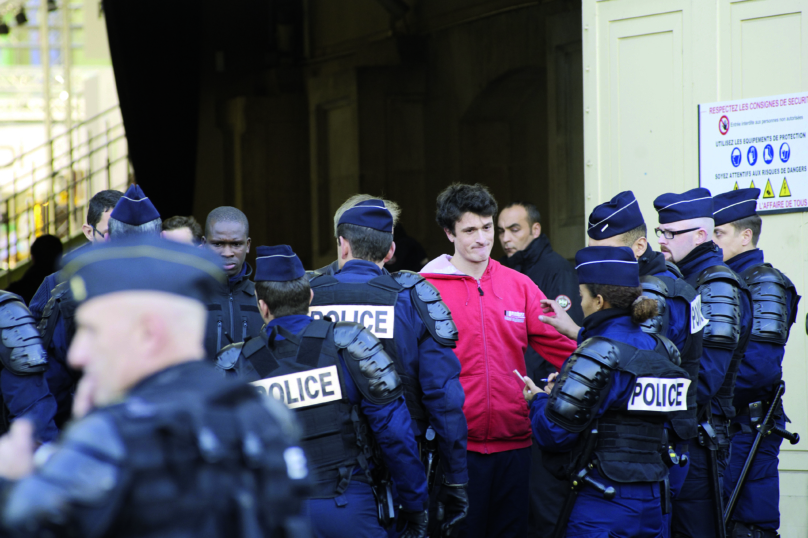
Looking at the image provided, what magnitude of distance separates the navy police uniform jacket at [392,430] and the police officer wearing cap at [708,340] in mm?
1458

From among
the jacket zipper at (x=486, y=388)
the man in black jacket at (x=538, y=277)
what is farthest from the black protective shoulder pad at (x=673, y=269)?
the man in black jacket at (x=538, y=277)

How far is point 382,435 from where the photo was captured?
9.60ft

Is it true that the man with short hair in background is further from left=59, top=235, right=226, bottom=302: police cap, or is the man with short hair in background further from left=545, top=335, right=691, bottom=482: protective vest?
left=59, top=235, right=226, bottom=302: police cap

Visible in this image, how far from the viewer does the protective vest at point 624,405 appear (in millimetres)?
2908

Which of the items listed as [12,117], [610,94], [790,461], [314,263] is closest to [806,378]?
[790,461]

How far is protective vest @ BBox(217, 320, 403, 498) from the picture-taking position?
2.78 meters

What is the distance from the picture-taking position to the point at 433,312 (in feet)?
11.3

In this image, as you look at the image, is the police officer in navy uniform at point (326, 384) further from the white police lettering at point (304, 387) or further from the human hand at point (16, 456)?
the human hand at point (16, 456)

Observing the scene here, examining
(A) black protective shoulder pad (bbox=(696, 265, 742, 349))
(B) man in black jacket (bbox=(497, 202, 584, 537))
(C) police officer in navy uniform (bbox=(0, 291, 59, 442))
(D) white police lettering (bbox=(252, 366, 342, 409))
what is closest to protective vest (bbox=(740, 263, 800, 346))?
(A) black protective shoulder pad (bbox=(696, 265, 742, 349))

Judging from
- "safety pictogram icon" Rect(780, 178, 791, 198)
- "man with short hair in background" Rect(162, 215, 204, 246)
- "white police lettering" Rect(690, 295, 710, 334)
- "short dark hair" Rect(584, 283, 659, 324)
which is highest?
"safety pictogram icon" Rect(780, 178, 791, 198)

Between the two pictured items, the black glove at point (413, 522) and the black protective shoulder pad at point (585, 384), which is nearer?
the black protective shoulder pad at point (585, 384)

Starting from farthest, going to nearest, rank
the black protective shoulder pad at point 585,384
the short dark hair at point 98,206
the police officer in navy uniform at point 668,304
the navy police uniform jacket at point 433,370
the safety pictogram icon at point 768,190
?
the safety pictogram icon at point 768,190 → the short dark hair at point 98,206 → the navy police uniform jacket at point 433,370 → the police officer in navy uniform at point 668,304 → the black protective shoulder pad at point 585,384

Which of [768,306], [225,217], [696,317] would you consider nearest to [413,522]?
[696,317]

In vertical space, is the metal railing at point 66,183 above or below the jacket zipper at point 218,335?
above
